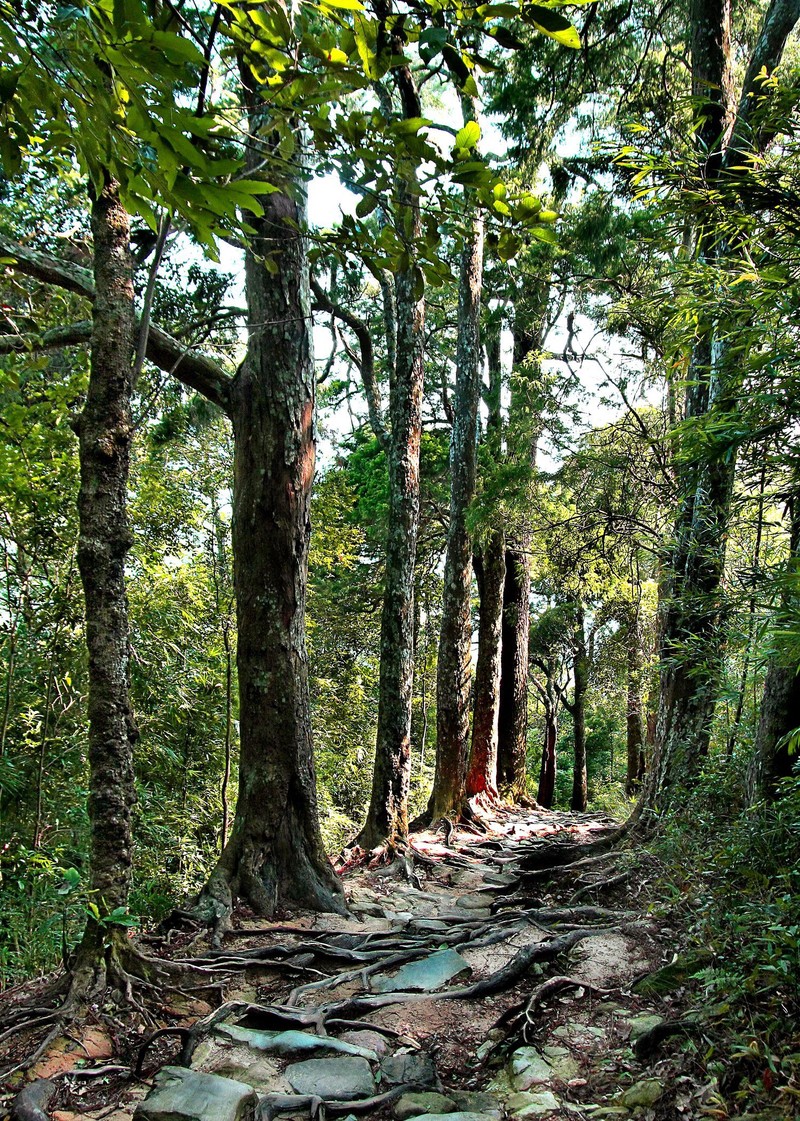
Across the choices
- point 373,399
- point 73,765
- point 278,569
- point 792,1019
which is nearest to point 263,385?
point 278,569

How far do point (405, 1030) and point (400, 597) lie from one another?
4.64 meters

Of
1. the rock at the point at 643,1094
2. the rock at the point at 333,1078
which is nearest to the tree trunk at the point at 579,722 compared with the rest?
the rock at the point at 333,1078

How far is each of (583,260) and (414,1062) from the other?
9277 mm

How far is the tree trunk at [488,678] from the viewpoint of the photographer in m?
10.6

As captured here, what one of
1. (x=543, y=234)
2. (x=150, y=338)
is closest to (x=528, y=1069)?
(x=543, y=234)

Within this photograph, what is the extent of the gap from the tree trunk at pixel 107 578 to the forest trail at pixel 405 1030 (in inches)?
21.3

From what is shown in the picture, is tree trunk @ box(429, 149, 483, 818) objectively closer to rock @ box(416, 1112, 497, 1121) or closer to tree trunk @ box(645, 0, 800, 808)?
tree trunk @ box(645, 0, 800, 808)

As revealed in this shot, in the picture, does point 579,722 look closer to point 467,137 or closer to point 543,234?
point 543,234

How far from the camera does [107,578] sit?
342 centimetres

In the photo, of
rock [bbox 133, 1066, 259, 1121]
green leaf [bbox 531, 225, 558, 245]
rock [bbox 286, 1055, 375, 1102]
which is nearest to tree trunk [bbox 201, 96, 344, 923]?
rock [bbox 286, 1055, 375, 1102]

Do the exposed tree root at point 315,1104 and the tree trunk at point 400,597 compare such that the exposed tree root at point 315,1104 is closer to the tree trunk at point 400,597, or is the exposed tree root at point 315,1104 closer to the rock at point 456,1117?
the rock at point 456,1117

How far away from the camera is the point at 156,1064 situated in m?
3.00

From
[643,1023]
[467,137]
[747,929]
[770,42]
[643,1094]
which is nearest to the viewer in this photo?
[467,137]

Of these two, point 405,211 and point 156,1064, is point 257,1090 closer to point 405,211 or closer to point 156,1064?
point 156,1064
